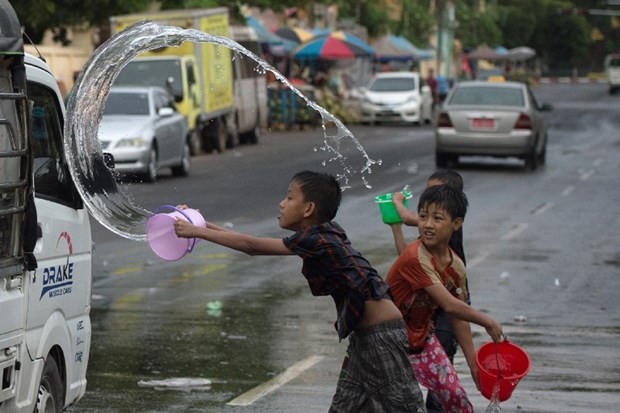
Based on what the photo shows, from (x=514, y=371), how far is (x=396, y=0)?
7727cm

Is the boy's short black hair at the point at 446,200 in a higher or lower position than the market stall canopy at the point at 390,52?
higher

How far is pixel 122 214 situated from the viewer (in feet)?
21.5

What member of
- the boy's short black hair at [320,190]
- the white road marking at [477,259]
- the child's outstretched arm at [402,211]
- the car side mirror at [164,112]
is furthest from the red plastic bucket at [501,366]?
the car side mirror at [164,112]

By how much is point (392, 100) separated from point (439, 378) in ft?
138

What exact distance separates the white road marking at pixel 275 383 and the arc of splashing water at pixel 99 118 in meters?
2.56

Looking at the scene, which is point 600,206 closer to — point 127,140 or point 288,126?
point 127,140

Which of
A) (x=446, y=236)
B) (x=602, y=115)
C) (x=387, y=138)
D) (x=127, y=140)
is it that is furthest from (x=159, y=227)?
(x=602, y=115)

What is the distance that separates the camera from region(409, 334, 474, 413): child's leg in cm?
688

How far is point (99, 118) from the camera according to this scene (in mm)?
6910

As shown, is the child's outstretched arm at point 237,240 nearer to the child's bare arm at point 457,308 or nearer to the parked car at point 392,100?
the child's bare arm at point 457,308

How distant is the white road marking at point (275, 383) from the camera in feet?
29.7

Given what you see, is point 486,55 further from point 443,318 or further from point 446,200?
point 446,200

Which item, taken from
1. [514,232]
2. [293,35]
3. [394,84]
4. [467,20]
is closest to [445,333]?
[514,232]

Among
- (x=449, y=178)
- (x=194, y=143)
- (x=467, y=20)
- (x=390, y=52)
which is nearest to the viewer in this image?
(x=449, y=178)
